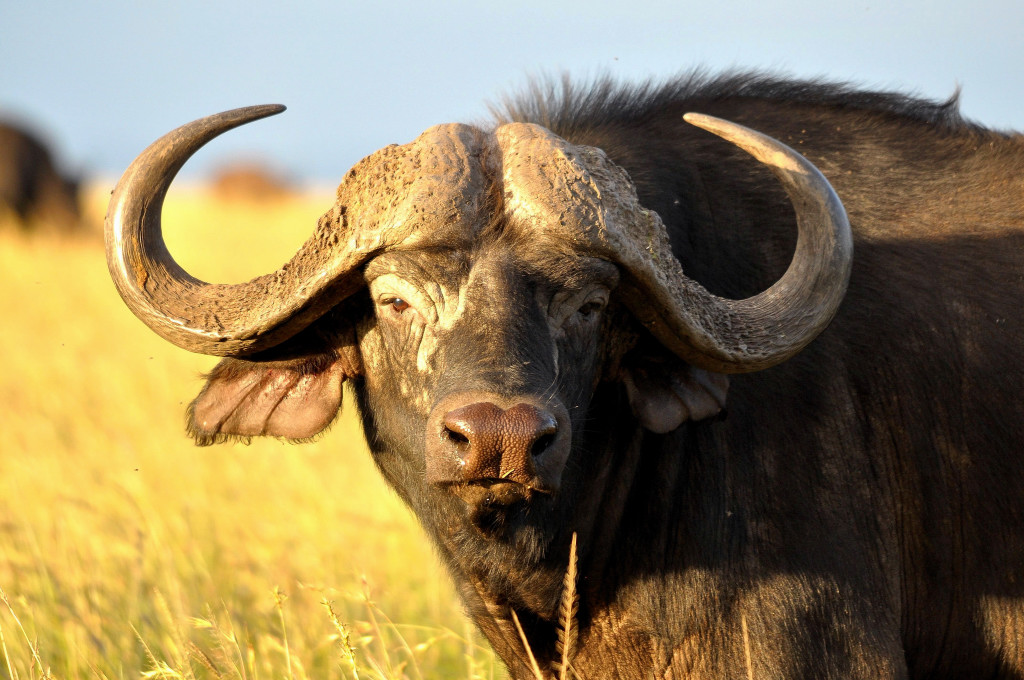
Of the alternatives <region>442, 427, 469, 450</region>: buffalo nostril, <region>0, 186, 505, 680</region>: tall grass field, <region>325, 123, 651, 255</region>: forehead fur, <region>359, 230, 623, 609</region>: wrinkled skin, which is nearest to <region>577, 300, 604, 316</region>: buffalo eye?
<region>359, 230, 623, 609</region>: wrinkled skin

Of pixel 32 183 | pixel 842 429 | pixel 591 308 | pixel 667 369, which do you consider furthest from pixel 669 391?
pixel 32 183

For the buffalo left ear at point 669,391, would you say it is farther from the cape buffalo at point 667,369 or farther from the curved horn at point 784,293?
the curved horn at point 784,293

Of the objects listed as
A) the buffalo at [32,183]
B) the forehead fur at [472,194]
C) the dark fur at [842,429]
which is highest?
the forehead fur at [472,194]

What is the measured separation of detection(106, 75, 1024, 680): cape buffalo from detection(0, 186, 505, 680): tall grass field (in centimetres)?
61

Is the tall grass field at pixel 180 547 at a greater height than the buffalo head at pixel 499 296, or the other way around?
the buffalo head at pixel 499 296

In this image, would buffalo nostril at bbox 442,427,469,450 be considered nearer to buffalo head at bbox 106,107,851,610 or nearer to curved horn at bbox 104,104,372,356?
buffalo head at bbox 106,107,851,610

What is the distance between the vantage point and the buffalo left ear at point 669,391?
10.2 ft

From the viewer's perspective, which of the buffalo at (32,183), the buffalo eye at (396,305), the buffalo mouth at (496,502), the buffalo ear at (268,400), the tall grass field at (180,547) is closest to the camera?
the buffalo mouth at (496,502)

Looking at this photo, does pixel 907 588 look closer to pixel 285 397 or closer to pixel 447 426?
pixel 447 426

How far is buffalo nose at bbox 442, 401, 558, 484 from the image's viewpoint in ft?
8.18

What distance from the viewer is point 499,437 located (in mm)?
2494

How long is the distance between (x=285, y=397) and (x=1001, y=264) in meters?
2.56

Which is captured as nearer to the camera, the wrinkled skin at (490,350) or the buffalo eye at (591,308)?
the wrinkled skin at (490,350)

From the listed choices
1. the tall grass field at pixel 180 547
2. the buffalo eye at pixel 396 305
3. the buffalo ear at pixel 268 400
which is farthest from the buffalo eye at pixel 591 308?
the tall grass field at pixel 180 547
